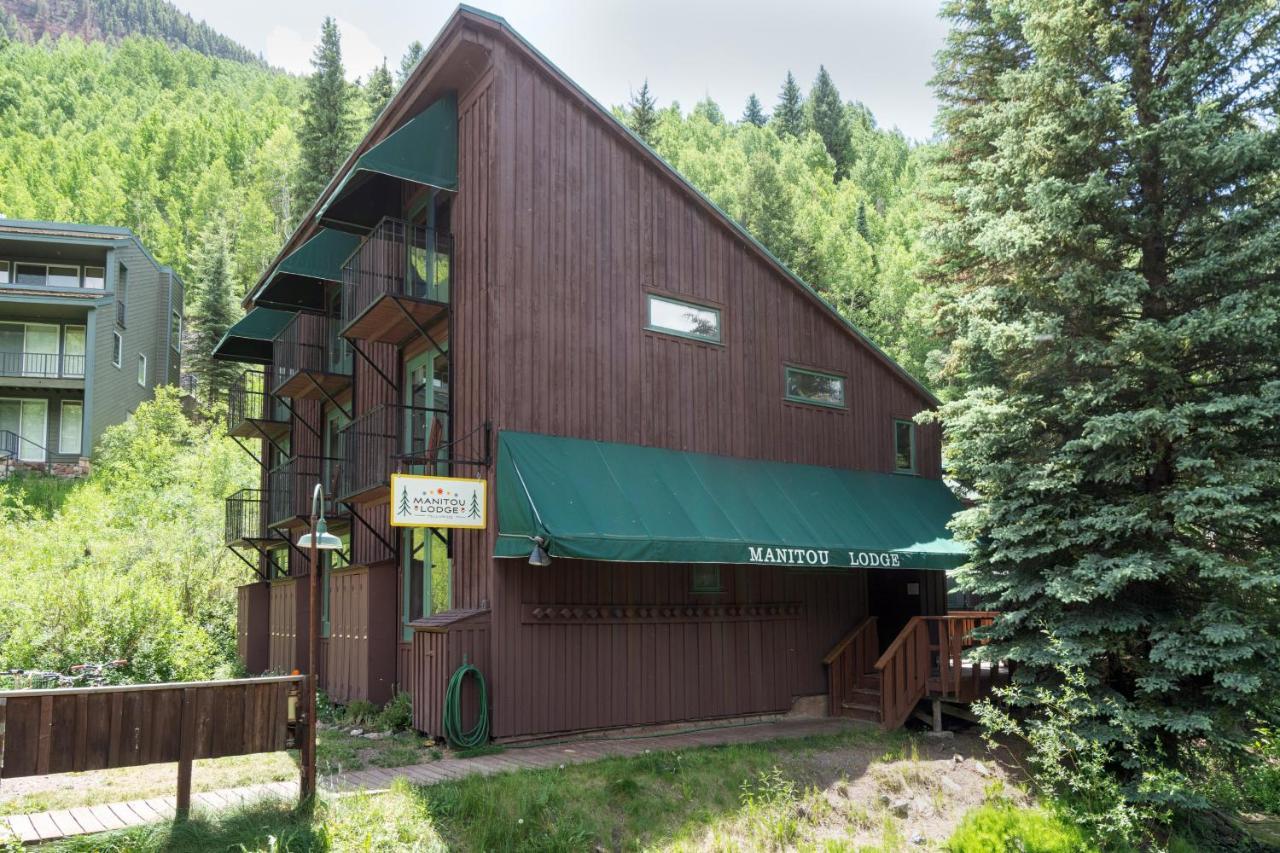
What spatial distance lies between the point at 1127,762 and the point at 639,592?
6.07 metres

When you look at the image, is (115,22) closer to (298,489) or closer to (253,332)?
(253,332)

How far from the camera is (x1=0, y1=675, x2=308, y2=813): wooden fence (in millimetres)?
6988

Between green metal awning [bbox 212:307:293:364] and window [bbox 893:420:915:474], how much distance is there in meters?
12.5

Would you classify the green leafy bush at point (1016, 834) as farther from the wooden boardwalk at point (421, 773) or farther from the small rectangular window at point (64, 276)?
the small rectangular window at point (64, 276)

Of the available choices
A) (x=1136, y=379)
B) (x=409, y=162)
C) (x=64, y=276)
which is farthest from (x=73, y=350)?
(x=1136, y=379)

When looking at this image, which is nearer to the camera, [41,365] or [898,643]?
[898,643]

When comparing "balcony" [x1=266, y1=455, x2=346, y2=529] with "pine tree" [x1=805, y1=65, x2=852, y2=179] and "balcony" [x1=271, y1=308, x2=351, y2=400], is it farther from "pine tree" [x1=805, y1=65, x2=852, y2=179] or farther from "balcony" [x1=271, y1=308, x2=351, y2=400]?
"pine tree" [x1=805, y1=65, x2=852, y2=179]

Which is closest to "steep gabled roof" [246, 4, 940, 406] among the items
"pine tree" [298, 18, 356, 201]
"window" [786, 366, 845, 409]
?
"window" [786, 366, 845, 409]

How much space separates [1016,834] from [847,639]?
520cm

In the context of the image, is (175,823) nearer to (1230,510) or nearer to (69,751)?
(69,751)

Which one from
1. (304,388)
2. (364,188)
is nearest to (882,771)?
(364,188)

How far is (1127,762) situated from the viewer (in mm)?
10562

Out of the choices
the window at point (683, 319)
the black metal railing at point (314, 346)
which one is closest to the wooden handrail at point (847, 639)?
the window at point (683, 319)

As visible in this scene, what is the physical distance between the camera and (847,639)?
1527 centimetres
